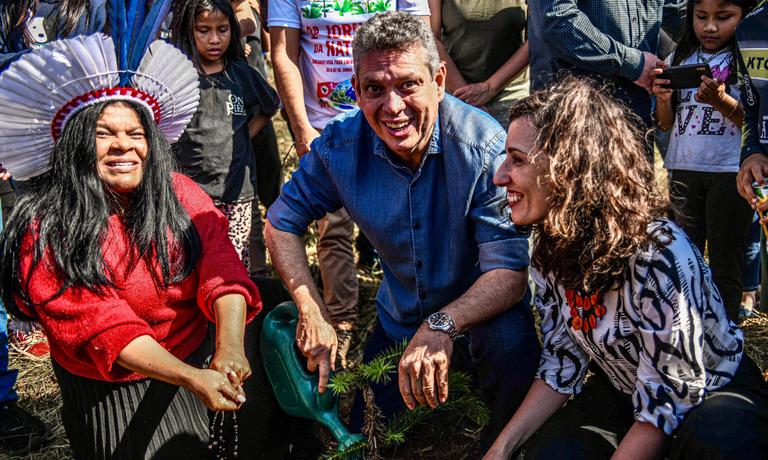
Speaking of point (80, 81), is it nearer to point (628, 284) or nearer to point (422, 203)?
point (422, 203)

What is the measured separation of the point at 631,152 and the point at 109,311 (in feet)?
5.61

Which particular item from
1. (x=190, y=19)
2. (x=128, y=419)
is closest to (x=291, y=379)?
(x=128, y=419)

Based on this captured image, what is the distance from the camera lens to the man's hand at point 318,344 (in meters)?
2.15

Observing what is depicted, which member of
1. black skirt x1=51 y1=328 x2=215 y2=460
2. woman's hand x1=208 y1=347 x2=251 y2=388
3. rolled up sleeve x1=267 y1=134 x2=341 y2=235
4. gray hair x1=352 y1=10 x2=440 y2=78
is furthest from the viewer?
rolled up sleeve x1=267 y1=134 x2=341 y2=235

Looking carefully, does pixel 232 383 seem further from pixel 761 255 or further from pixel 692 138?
pixel 761 255

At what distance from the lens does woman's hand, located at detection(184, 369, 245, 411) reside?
1851 millimetres

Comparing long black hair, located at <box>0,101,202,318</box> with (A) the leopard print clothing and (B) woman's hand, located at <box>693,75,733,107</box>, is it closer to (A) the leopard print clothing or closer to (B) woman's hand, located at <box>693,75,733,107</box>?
(A) the leopard print clothing

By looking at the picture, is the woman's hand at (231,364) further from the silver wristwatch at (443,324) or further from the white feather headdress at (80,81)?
the white feather headdress at (80,81)

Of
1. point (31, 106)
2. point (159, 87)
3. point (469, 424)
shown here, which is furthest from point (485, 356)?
point (31, 106)

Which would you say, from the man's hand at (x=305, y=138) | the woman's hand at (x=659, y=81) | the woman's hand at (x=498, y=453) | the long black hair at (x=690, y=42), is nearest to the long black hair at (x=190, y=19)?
the man's hand at (x=305, y=138)

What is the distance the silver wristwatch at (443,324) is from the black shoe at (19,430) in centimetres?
206

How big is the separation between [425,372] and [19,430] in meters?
2.10

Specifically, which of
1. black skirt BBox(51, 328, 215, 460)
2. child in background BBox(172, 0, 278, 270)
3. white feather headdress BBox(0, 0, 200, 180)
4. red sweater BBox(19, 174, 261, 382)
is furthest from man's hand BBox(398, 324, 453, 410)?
child in background BBox(172, 0, 278, 270)

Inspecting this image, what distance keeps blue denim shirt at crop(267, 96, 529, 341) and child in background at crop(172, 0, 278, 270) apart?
0.91 m
